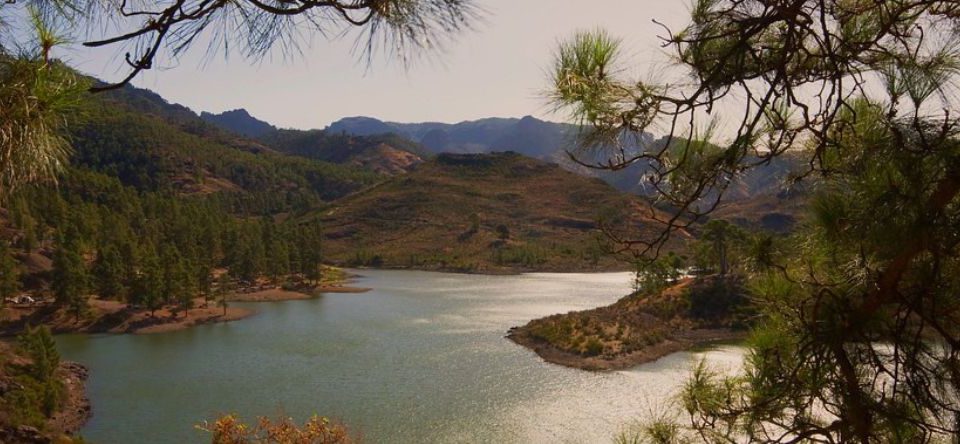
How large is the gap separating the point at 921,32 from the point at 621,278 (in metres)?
38.3

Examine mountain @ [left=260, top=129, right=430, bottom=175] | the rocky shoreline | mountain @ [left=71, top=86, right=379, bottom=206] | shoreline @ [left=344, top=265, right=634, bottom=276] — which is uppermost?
mountain @ [left=260, top=129, right=430, bottom=175]

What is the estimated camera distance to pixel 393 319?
75.6 feet

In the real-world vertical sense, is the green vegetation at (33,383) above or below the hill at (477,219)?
below

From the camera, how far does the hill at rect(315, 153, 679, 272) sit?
47.4 metres

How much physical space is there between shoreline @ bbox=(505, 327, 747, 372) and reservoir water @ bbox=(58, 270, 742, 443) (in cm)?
38

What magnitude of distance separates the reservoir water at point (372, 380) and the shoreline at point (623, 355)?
38 cm

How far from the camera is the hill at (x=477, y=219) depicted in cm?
4741

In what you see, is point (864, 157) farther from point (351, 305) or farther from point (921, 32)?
point (351, 305)

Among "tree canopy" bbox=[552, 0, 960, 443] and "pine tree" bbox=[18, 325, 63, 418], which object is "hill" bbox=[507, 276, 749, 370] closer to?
"pine tree" bbox=[18, 325, 63, 418]

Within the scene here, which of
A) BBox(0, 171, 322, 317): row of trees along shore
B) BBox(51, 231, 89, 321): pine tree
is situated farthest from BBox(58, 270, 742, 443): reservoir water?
BBox(0, 171, 322, 317): row of trees along shore

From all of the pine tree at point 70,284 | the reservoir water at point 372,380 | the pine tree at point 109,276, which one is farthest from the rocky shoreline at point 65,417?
the pine tree at point 109,276

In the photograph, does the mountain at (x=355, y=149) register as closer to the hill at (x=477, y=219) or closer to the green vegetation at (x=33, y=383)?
the hill at (x=477, y=219)

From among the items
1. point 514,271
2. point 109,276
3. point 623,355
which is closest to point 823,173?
point 623,355

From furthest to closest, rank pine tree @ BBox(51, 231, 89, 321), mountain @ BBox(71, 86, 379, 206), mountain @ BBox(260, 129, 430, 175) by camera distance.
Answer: mountain @ BBox(260, 129, 430, 175), mountain @ BBox(71, 86, 379, 206), pine tree @ BBox(51, 231, 89, 321)
